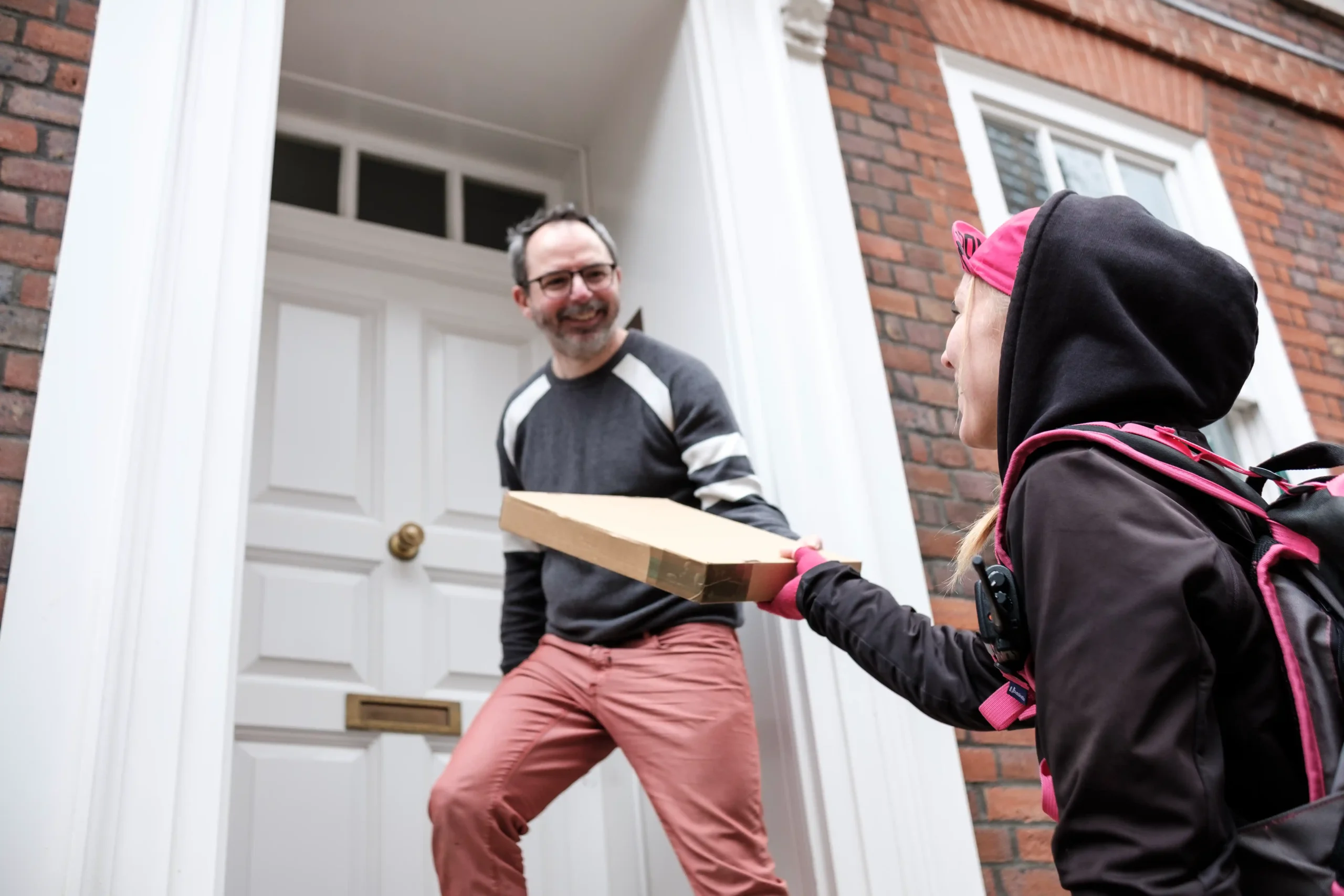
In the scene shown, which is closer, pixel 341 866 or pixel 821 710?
pixel 821 710

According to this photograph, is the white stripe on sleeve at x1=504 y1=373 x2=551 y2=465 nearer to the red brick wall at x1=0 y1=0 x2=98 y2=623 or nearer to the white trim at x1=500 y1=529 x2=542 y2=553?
the white trim at x1=500 y1=529 x2=542 y2=553

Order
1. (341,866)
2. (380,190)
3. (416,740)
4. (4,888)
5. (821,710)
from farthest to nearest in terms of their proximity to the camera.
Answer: (380,190), (416,740), (341,866), (821,710), (4,888)

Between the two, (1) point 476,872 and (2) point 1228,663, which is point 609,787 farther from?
(2) point 1228,663

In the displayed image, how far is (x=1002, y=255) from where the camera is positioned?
56.7 inches

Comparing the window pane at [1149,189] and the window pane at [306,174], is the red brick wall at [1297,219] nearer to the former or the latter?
the window pane at [1149,189]

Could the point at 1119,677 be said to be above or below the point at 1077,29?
below

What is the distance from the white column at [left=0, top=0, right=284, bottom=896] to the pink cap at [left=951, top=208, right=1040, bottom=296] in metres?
1.48

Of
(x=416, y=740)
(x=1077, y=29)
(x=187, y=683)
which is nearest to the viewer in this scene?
(x=187, y=683)

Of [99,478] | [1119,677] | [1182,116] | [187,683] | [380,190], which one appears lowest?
[1119,677]

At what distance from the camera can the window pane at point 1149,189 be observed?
458cm

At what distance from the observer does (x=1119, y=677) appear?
3.45 ft

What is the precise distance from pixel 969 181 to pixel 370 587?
2.27 metres

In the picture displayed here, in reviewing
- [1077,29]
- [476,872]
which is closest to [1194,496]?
[476,872]

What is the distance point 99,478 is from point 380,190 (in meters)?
1.83
